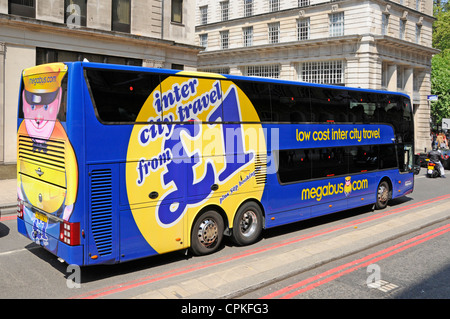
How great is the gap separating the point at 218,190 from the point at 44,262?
3.68 metres

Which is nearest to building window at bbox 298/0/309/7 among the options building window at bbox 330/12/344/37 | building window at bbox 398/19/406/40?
building window at bbox 330/12/344/37

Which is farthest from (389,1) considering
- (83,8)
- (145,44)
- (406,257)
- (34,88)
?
(34,88)

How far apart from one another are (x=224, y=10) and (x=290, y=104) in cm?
3827

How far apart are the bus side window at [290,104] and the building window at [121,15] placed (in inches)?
577

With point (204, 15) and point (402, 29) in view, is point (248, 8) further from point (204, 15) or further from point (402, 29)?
point (402, 29)

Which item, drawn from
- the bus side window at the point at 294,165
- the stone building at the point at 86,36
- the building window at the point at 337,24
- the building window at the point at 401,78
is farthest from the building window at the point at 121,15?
the building window at the point at 401,78

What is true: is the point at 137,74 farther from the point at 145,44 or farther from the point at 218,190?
the point at 145,44

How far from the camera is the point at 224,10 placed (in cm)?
4594

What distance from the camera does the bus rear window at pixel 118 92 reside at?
7074 mm

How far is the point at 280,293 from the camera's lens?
23.2 ft

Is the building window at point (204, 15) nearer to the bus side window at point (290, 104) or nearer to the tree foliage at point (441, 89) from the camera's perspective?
the tree foliage at point (441, 89)

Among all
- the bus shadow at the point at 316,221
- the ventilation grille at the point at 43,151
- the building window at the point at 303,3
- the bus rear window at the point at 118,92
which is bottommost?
the bus shadow at the point at 316,221

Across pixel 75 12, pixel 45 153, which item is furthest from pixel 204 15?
pixel 45 153

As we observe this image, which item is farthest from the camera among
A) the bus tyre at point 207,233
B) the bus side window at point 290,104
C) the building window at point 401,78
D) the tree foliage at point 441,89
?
the tree foliage at point 441,89
